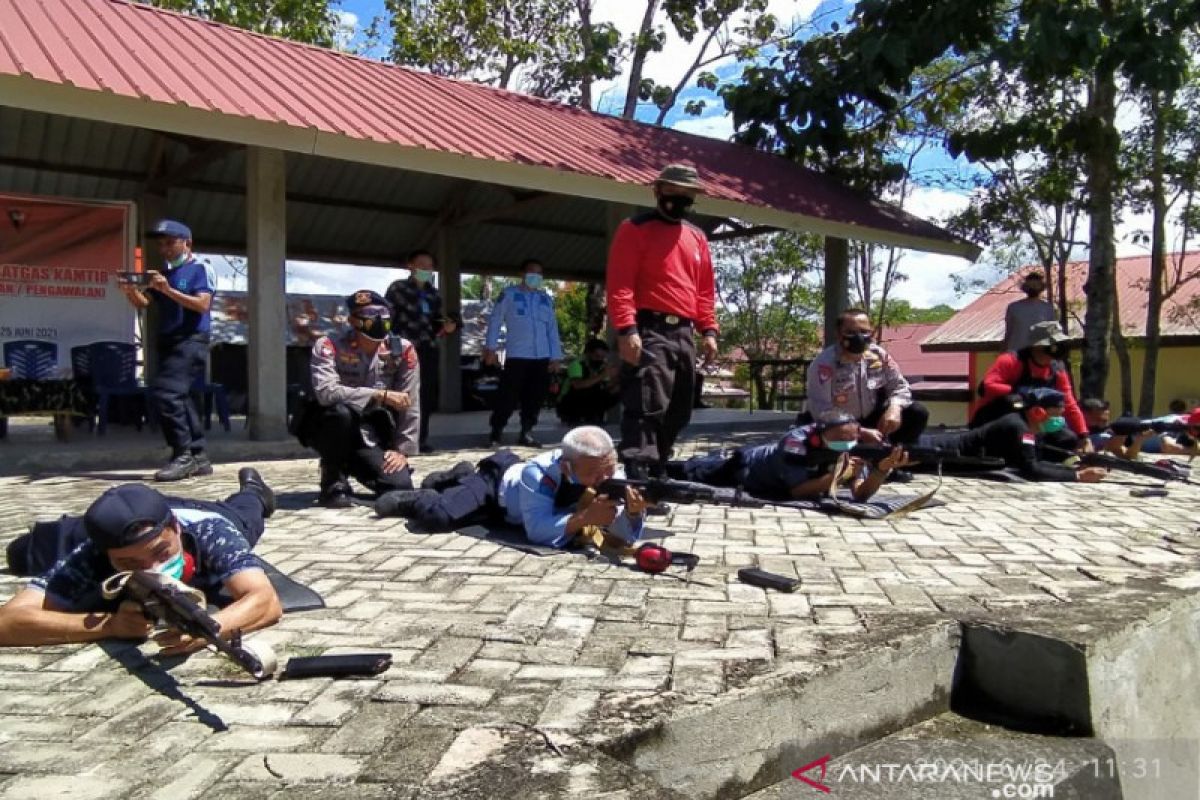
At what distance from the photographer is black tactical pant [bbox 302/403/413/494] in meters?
5.51

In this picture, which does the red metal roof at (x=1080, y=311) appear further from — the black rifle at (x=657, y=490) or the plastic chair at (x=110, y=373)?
the black rifle at (x=657, y=490)

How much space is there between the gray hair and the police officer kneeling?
1597 millimetres

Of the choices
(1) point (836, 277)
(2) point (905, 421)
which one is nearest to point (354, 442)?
(2) point (905, 421)

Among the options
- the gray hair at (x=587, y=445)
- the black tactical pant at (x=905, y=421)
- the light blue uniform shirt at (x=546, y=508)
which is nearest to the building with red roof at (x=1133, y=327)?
the black tactical pant at (x=905, y=421)

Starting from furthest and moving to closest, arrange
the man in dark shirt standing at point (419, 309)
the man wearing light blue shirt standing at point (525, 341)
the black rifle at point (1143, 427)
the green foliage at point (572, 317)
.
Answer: the green foliage at point (572, 317) < the man wearing light blue shirt standing at point (525, 341) < the black rifle at point (1143, 427) < the man in dark shirt standing at point (419, 309)

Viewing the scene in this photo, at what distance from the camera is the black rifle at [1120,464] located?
711cm

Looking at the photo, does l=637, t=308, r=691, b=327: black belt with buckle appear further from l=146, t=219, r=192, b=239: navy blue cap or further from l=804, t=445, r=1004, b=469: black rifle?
l=146, t=219, r=192, b=239: navy blue cap

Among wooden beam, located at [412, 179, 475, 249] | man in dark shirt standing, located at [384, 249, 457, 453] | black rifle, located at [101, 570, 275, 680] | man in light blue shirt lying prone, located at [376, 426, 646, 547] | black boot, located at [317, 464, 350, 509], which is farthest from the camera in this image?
wooden beam, located at [412, 179, 475, 249]

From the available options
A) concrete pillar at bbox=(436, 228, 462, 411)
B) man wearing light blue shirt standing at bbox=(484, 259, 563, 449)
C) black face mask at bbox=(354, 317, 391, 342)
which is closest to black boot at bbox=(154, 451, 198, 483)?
black face mask at bbox=(354, 317, 391, 342)

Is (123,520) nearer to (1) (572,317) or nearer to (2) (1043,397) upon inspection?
(2) (1043,397)

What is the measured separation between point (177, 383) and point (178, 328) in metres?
0.38

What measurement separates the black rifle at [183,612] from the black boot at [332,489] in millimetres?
2856

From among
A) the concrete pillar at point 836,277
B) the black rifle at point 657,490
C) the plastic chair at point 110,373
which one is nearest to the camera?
the black rifle at point 657,490

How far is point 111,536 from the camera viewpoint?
2854 millimetres
